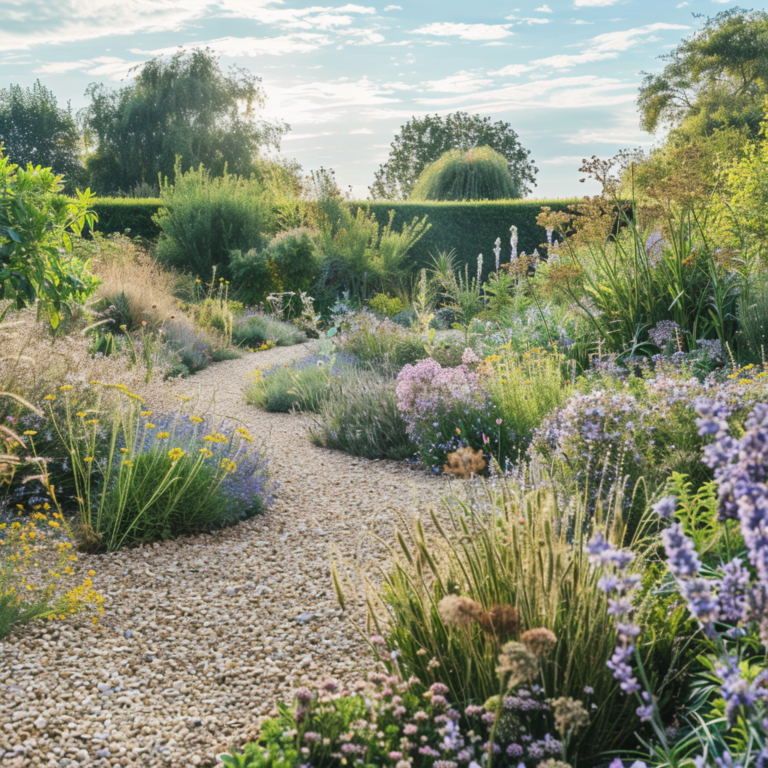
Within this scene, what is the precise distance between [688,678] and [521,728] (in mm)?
656

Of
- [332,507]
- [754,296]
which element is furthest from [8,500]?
[754,296]

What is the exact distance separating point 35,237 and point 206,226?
9.95 metres

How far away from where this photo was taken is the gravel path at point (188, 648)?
2.10 m

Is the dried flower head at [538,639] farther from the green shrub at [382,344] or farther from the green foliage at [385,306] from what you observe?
the green foliage at [385,306]

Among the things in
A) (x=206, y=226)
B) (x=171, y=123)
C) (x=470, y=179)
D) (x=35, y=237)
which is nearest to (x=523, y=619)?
(x=35, y=237)

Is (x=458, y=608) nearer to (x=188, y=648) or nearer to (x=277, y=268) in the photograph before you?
(x=188, y=648)

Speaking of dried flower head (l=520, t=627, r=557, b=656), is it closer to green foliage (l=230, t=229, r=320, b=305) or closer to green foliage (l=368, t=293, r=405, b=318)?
green foliage (l=368, t=293, r=405, b=318)

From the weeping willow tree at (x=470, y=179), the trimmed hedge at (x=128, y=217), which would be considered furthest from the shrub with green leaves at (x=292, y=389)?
the weeping willow tree at (x=470, y=179)

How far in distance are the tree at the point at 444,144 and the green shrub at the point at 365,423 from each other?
27.5 metres

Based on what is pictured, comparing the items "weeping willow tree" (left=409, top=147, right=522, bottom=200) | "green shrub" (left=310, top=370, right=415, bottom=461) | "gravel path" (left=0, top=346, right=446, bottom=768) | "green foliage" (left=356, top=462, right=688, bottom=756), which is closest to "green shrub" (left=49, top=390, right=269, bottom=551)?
"gravel path" (left=0, top=346, right=446, bottom=768)

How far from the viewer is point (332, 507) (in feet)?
13.3

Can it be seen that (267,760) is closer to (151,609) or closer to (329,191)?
(151,609)

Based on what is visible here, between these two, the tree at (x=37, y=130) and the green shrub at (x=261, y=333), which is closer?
the green shrub at (x=261, y=333)

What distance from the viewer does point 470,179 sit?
20.5 m
